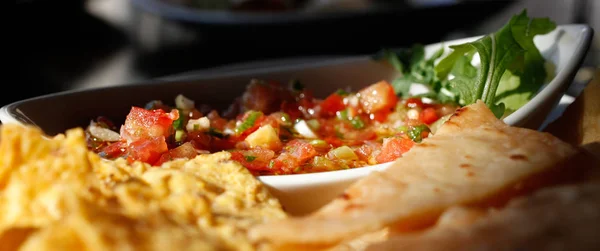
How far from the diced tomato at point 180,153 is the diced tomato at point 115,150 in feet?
0.58

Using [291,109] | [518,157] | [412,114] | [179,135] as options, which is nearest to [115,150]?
[179,135]

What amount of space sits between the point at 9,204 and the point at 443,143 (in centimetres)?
114

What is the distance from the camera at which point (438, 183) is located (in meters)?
1.41

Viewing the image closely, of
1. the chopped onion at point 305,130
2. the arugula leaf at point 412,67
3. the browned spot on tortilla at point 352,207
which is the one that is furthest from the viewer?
the arugula leaf at point 412,67

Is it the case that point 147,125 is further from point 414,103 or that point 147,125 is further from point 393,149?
point 414,103

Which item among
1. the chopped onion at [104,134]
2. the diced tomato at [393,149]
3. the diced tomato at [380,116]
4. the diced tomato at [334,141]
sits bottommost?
the diced tomato at [393,149]

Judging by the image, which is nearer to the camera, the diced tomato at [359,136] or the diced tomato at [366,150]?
the diced tomato at [366,150]

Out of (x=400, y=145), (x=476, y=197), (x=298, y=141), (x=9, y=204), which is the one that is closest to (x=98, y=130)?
(x=298, y=141)

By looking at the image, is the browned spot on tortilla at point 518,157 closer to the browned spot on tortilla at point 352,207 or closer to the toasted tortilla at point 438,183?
the toasted tortilla at point 438,183

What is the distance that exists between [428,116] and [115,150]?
4.18ft

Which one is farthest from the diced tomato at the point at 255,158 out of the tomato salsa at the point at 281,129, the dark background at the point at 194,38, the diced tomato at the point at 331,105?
the dark background at the point at 194,38

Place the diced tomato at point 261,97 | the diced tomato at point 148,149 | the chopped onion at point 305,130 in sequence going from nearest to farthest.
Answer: the diced tomato at point 148,149, the chopped onion at point 305,130, the diced tomato at point 261,97

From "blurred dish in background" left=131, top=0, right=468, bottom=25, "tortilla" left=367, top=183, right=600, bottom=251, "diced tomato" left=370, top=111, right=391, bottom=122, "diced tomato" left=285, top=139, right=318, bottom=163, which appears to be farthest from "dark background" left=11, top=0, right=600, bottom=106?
"tortilla" left=367, top=183, right=600, bottom=251

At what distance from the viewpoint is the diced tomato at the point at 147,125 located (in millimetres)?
2072
